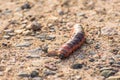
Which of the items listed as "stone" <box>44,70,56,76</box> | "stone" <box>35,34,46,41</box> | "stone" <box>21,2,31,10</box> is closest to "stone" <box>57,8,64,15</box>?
"stone" <box>21,2,31,10</box>

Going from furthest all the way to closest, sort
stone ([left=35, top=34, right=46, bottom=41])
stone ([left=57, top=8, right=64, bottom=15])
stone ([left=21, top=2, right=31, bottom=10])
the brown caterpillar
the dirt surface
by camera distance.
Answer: stone ([left=21, top=2, right=31, bottom=10]) → stone ([left=57, top=8, right=64, bottom=15]) → stone ([left=35, top=34, right=46, bottom=41]) → the brown caterpillar → the dirt surface

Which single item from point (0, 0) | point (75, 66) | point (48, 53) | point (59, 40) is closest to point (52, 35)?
point (59, 40)

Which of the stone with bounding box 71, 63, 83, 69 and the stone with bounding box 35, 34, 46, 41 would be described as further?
the stone with bounding box 35, 34, 46, 41

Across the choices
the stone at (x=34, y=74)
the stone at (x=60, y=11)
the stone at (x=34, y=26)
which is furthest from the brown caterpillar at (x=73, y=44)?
the stone at (x=60, y=11)

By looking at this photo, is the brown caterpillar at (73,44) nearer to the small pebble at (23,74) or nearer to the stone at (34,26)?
the small pebble at (23,74)

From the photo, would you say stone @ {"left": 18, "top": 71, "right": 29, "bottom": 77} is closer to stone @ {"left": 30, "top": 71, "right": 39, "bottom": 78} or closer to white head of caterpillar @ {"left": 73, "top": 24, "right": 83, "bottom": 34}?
stone @ {"left": 30, "top": 71, "right": 39, "bottom": 78}

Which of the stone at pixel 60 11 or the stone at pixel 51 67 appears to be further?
the stone at pixel 60 11
